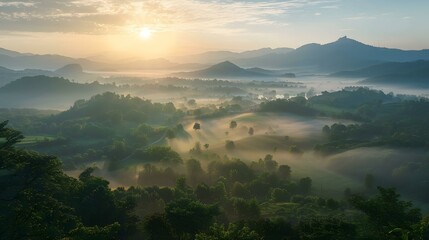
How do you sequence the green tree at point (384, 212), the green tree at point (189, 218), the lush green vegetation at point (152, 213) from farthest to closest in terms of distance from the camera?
the green tree at point (189, 218)
the green tree at point (384, 212)
the lush green vegetation at point (152, 213)

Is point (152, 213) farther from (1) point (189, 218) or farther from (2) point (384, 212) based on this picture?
(2) point (384, 212)

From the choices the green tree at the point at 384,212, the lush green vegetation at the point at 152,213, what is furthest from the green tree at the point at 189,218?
the green tree at the point at 384,212

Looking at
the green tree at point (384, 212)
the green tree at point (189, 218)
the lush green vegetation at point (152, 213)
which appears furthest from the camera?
the green tree at point (189, 218)

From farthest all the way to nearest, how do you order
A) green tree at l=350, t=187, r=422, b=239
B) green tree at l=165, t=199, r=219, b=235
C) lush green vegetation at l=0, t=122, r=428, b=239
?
green tree at l=165, t=199, r=219, b=235
green tree at l=350, t=187, r=422, b=239
lush green vegetation at l=0, t=122, r=428, b=239

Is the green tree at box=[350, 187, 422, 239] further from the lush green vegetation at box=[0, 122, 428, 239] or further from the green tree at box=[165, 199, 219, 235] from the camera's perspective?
the green tree at box=[165, 199, 219, 235]

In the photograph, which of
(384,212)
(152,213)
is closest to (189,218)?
(152,213)

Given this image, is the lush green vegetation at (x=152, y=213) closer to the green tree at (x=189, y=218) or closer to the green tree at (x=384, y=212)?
the green tree at (x=189, y=218)

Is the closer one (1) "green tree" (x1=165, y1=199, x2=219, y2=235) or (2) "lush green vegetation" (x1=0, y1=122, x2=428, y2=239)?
(2) "lush green vegetation" (x1=0, y1=122, x2=428, y2=239)

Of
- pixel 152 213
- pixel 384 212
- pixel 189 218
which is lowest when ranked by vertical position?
pixel 152 213

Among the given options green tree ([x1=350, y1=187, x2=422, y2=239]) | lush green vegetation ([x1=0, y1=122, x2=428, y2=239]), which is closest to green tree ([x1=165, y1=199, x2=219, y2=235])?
lush green vegetation ([x1=0, y1=122, x2=428, y2=239])

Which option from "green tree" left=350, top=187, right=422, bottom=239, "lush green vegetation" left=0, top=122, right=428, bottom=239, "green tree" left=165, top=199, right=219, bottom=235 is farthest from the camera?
"green tree" left=165, top=199, right=219, bottom=235

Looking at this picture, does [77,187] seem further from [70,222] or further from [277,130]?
[277,130]
